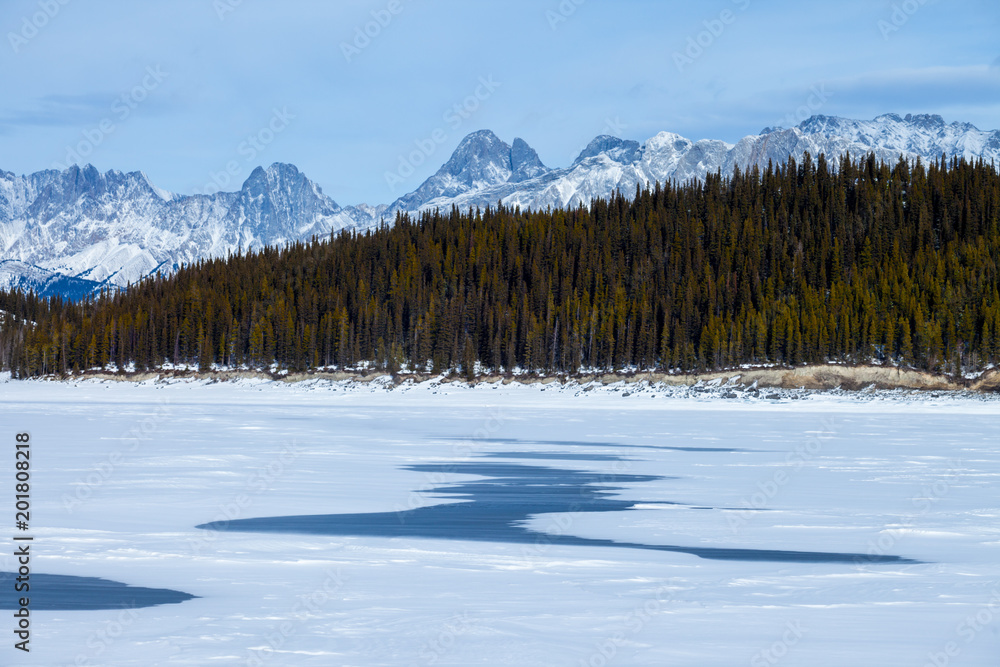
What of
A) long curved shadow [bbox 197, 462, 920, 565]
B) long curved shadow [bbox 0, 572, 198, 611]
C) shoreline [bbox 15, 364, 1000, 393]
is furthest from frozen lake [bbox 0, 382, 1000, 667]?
shoreline [bbox 15, 364, 1000, 393]

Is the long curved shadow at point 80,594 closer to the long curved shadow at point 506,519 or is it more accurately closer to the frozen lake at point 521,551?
the frozen lake at point 521,551

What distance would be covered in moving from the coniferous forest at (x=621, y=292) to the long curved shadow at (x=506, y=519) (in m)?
71.1

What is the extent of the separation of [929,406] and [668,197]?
87.8 m

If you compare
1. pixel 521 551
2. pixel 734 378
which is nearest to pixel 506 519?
pixel 521 551

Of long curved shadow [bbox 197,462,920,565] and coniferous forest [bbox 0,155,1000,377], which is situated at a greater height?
coniferous forest [bbox 0,155,1000,377]

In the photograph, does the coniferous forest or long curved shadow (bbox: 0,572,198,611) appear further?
the coniferous forest

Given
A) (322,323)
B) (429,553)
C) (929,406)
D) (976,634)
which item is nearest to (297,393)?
(322,323)

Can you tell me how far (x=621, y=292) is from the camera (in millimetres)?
113375

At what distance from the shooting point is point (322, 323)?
11550cm

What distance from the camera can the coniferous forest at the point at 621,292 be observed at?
95.1m

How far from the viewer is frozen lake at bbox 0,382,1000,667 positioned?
30.4 ft

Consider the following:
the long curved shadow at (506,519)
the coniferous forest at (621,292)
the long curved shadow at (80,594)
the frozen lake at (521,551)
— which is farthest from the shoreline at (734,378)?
the long curved shadow at (80,594)

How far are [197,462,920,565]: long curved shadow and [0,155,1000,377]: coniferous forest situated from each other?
7109 centimetres

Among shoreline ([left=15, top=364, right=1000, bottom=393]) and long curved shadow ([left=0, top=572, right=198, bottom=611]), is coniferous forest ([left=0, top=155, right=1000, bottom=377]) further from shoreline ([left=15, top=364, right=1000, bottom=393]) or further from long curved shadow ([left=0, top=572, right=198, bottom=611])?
long curved shadow ([left=0, top=572, right=198, bottom=611])
